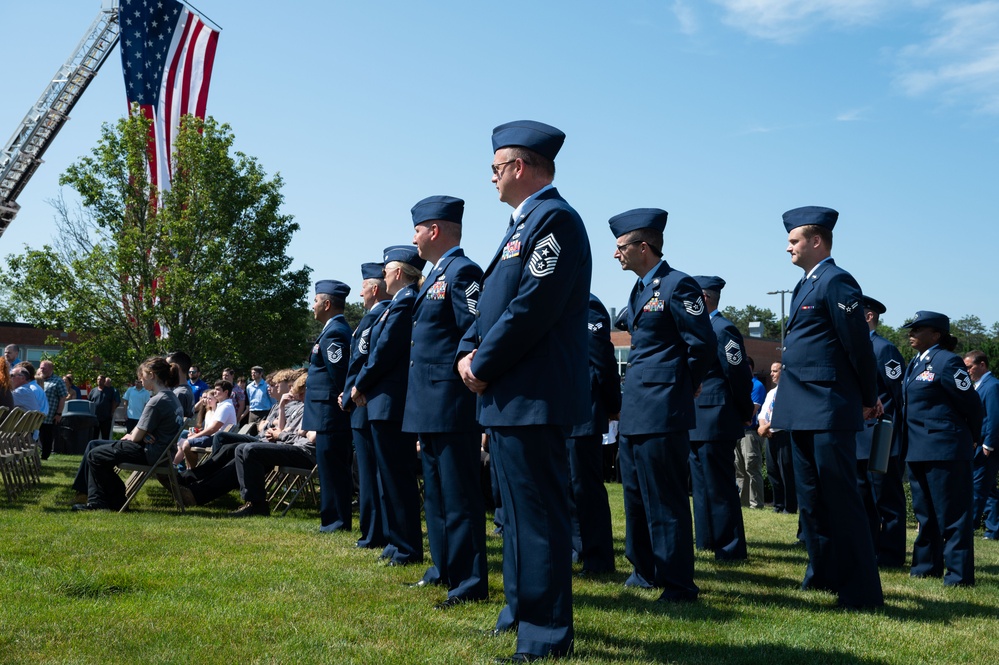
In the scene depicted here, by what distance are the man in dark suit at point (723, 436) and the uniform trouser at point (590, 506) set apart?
1.37m

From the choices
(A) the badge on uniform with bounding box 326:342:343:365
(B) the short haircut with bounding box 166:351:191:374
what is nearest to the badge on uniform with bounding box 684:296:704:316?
(A) the badge on uniform with bounding box 326:342:343:365

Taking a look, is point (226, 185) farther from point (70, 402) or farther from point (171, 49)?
point (70, 402)

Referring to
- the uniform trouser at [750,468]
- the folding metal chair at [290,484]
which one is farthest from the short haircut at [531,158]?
the uniform trouser at [750,468]

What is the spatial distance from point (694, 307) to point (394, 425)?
2266 millimetres

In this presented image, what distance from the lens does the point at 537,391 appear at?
4070mm

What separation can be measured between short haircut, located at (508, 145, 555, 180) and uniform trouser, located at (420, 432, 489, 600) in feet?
A: 5.59

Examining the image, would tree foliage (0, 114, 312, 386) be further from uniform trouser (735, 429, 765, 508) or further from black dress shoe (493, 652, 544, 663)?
black dress shoe (493, 652, 544, 663)

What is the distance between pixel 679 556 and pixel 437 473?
1.52 metres

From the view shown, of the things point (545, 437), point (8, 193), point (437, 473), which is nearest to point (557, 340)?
point (545, 437)

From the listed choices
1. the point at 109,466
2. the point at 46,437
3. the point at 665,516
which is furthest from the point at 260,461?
the point at 46,437

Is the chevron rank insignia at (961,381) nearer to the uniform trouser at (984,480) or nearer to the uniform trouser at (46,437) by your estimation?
the uniform trouser at (984,480)

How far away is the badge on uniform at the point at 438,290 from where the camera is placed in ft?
18.9

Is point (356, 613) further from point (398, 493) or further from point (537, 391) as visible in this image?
point (398, 493)

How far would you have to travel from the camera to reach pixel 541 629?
3986 mm
